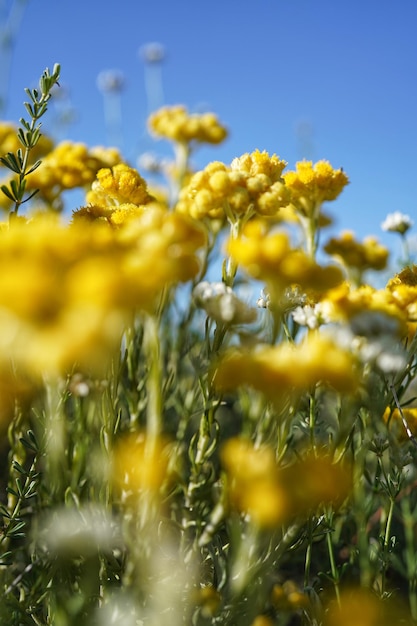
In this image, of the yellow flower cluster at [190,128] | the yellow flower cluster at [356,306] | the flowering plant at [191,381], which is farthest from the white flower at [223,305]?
the yellow flower cluster at [190,128]

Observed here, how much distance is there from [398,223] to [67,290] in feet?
8.58

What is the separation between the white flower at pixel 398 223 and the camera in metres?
3.03

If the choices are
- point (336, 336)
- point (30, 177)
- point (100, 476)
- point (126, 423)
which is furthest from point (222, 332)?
point (30, 177)

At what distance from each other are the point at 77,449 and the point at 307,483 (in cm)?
116

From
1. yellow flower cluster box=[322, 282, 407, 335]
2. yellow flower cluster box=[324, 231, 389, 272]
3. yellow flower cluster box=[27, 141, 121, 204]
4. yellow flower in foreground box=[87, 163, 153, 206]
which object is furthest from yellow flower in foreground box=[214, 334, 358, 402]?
yellow flower cluster box=[27, 141, 121, 204]

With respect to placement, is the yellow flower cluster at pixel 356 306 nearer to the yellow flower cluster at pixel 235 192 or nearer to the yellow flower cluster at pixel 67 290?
the yellow flower cluster at pixel 235 192

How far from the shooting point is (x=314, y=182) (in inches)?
79.8

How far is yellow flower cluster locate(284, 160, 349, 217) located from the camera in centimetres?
201

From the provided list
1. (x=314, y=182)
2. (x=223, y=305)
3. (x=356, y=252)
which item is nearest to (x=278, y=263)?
(x=223, y=305)

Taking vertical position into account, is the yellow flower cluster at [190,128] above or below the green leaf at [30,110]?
above

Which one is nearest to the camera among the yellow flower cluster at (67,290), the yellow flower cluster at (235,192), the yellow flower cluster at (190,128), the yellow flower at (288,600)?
the yellow flower cluster at (67,290)

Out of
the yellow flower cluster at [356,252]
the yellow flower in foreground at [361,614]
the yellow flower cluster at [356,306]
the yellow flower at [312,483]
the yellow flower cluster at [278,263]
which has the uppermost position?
the yellow flower cluster at [356,252]

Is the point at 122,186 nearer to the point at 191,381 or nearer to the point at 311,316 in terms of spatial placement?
the point at 311,316

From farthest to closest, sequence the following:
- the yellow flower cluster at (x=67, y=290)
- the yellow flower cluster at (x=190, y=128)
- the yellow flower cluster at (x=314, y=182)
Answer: the yellow flower cluster at (x=190, y=128) < the yellow flower cluster at (x=314, y=182) < the yellow flower cluster at (x=67, y=290)
